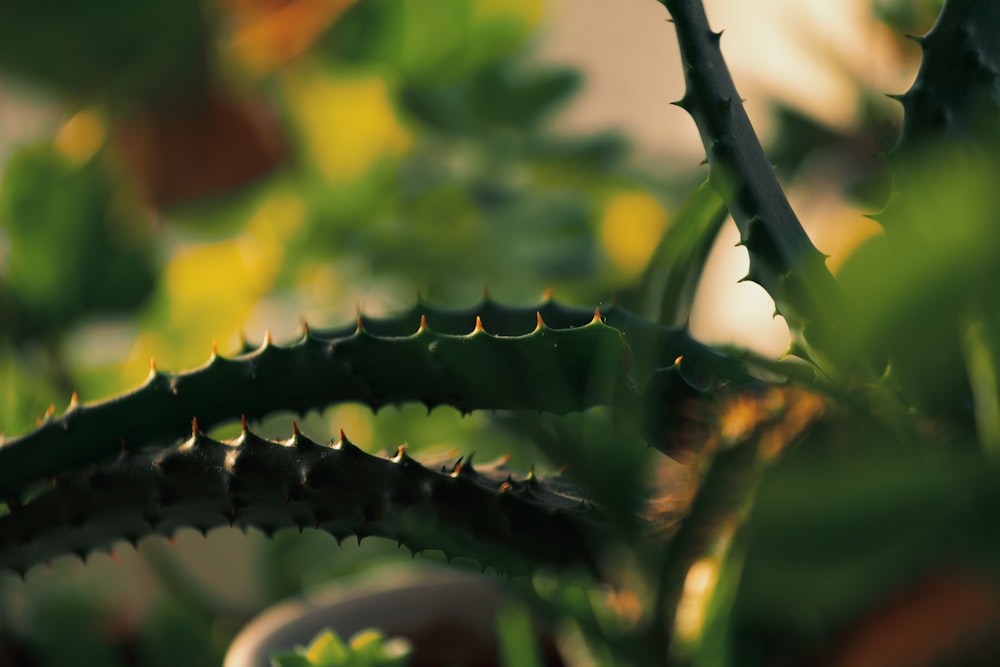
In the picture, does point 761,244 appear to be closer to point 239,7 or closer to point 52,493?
point 52,493

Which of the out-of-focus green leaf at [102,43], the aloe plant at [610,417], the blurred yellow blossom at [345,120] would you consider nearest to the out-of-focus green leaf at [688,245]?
the aloe plant at [610,417]

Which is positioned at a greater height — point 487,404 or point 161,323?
point 161,323

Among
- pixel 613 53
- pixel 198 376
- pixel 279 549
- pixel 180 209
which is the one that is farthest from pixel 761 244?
pixel 613 53

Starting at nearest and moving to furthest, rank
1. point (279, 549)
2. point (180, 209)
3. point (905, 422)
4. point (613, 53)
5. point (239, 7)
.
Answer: point (905, 422) → point (279, 549) → point (180, 209) → point (239, 7) → point (613, 53)

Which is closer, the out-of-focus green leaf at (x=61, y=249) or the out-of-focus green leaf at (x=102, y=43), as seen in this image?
the out-of-focus green leaf at (x=61, y=249)

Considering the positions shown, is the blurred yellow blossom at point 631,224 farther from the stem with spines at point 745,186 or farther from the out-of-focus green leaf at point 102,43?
the stem with spines at point 745,186

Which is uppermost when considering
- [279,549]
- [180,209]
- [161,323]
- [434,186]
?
[180,209]

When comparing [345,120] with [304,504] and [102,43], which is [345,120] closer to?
[102,43]

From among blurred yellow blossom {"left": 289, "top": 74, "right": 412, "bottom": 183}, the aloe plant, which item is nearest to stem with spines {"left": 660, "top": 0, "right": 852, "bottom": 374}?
the aloe plant

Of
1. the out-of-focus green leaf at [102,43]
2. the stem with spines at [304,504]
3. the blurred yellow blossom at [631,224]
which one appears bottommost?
the stem with spines at [304,504]
